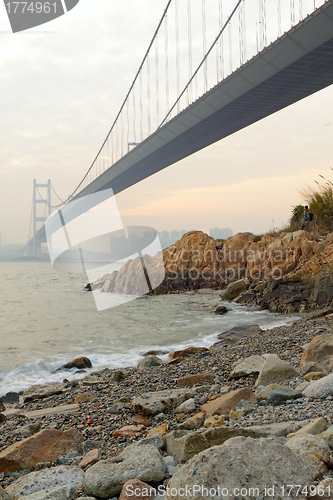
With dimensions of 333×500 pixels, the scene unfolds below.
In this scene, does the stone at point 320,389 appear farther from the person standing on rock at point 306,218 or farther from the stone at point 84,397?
the person standing on rock at point 306,218

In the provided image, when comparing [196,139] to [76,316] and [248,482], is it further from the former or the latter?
[248,482]

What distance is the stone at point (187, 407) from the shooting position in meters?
2.84

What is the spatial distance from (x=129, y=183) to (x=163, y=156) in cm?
506

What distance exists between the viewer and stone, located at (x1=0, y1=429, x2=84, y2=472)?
2.29 m

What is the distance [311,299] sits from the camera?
10133 mm


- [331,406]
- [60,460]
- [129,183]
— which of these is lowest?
[60,460]

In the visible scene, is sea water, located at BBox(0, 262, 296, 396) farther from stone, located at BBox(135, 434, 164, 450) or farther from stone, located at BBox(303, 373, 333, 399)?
stone, located at BBox(303, 373, 333, 399)

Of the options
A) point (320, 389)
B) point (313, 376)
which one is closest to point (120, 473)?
point (320, 389)

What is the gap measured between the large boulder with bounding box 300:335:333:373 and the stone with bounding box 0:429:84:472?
7.46ft

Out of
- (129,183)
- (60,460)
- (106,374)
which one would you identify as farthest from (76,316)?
(129,183)

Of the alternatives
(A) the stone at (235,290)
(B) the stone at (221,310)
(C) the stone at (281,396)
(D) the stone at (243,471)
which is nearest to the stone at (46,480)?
(D) the stone at (243,471)

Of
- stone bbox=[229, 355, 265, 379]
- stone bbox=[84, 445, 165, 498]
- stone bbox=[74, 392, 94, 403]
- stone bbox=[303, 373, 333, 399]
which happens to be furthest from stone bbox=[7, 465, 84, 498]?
stone bbox=[229, 355, 265, 379]

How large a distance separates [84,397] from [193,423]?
1.84m

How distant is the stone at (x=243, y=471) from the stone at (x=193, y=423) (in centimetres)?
101
